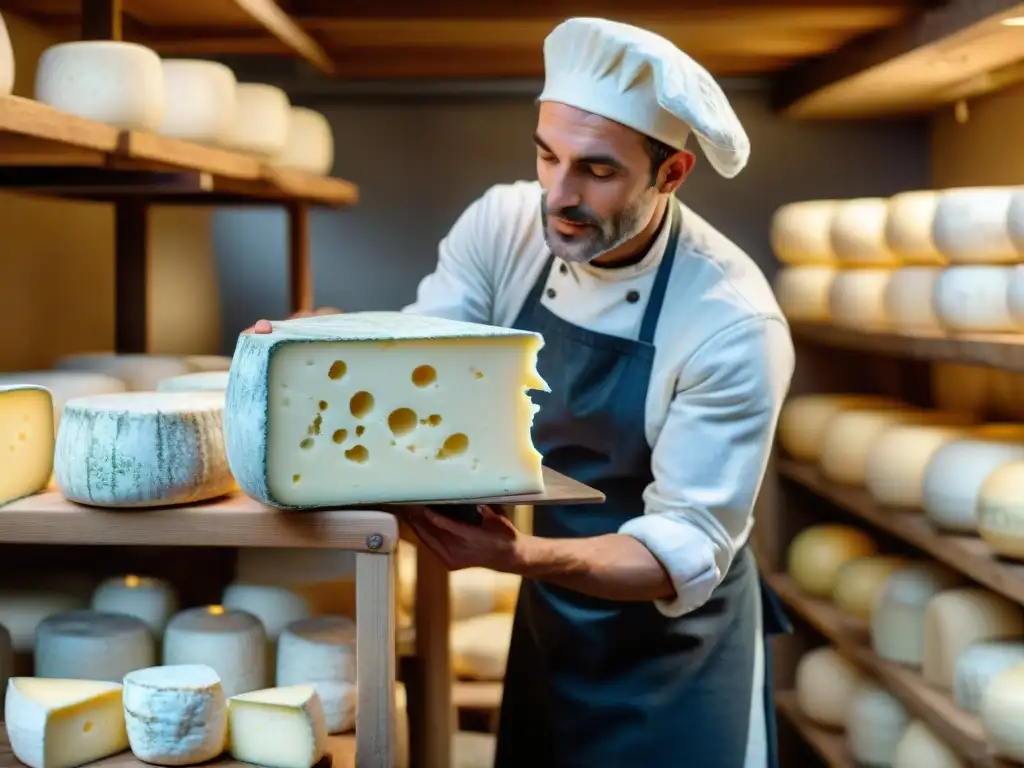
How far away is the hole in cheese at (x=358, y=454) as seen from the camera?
1.32m

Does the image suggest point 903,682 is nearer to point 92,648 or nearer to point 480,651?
point 480,651

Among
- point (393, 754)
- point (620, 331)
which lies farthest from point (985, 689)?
point (393, 754)

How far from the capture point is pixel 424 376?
4.43 feet

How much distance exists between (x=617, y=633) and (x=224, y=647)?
72 centimetres

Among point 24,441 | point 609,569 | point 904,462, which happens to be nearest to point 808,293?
point 904,462

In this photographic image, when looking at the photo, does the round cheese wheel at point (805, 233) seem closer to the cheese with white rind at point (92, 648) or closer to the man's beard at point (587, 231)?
the man's beard at point (587, 231)

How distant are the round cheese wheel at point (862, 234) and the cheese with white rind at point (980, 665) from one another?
1004 mm

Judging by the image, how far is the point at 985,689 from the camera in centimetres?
236

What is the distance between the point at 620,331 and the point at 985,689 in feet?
3.37

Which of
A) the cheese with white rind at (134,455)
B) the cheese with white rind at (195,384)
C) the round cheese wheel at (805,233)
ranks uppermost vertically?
the round cheese wheel at (805,233)

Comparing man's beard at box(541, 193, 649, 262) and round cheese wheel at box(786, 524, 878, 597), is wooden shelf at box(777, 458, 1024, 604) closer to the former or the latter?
round cheese wheel at box(786, 524, 878, 597)

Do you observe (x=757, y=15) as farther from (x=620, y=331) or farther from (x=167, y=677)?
(x=167, y=677)

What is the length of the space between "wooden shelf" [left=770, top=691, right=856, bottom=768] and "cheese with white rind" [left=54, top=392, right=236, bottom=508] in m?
2.17

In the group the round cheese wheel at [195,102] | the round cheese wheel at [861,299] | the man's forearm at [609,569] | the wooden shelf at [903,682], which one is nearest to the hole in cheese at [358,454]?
the man's forearm at [609,569]
